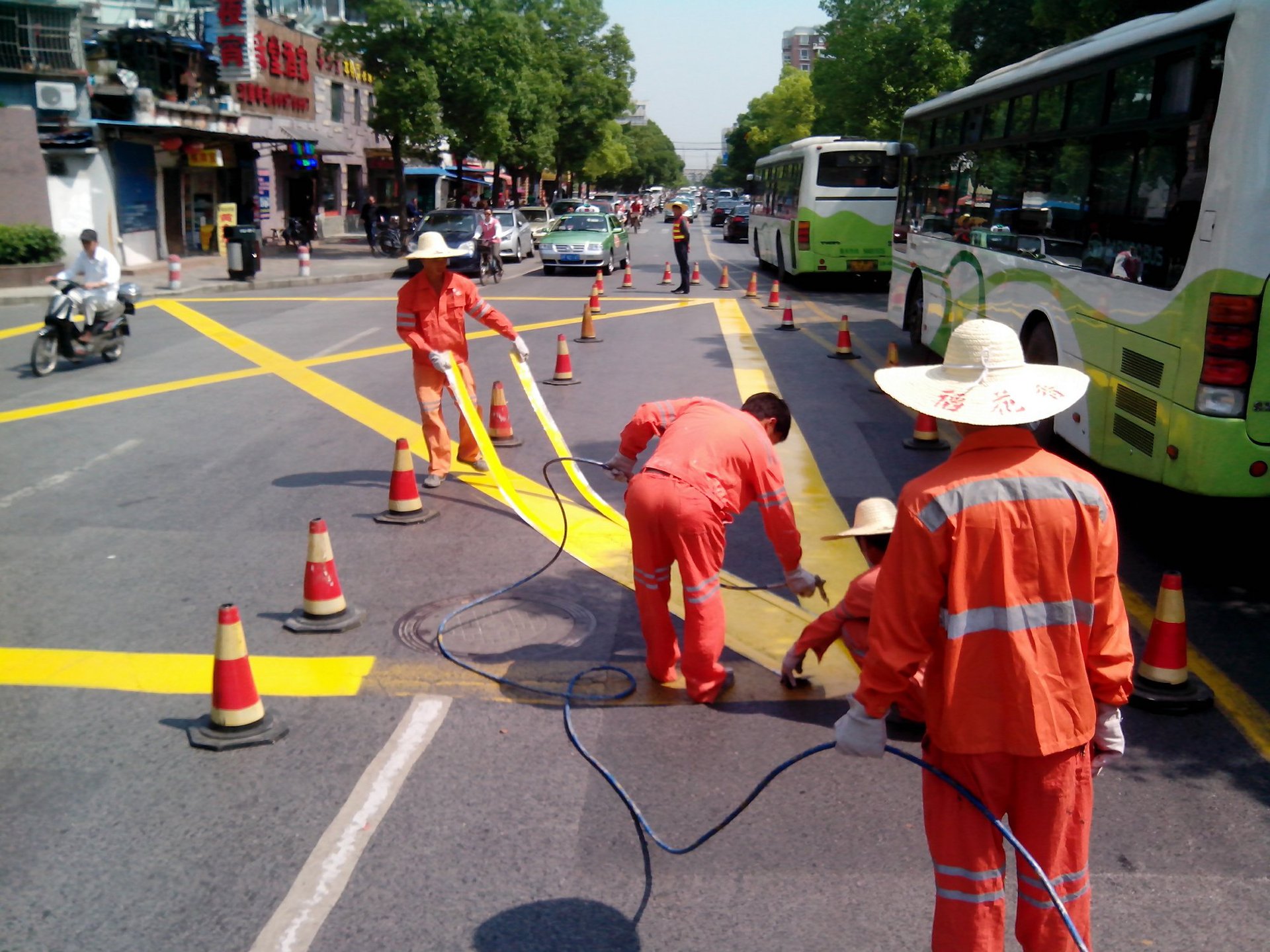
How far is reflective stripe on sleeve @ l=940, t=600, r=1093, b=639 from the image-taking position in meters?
2.84

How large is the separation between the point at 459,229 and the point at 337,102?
66.6 feet

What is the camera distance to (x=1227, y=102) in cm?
655

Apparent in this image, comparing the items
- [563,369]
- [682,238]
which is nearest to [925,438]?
[563,369]

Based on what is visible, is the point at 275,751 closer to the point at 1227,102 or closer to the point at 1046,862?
the point at 1046,862

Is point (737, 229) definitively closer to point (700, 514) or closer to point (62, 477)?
point (62, 477)

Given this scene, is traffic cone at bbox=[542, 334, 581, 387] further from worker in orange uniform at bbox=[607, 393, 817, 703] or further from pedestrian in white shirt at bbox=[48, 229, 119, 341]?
worker in orange uniform at bbox=[607, 393, 817, 703]

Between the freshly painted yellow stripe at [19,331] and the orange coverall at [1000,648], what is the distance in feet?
57.0

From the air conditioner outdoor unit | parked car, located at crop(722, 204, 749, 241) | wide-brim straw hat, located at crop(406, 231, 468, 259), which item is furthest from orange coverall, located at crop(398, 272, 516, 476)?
parked car, located at crop(722, 204, 749, 241)

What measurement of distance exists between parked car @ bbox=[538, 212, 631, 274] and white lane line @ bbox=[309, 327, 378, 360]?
12.0m

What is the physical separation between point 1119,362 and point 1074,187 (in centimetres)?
201

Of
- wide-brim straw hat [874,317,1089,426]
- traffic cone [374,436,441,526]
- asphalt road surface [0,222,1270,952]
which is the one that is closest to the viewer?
wide-brim straw hat [874,317,1089,426]

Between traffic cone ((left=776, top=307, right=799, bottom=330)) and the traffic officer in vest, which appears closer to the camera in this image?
traffic cone ((left=776, top=307, right=799, bottom=330))

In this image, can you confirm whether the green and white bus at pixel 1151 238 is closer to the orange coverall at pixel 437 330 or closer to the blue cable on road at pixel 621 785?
the blue cable on road at pixel 621 785

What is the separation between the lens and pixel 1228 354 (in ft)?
21.4
